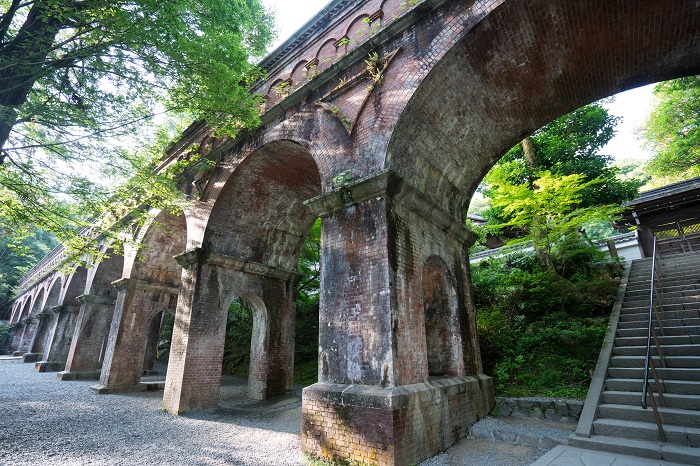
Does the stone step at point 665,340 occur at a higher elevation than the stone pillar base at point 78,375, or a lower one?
higher

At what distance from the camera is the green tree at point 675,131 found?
1548 cm

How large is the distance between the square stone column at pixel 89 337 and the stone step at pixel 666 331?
18485 mm

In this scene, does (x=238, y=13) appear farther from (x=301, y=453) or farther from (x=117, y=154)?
(x=301, y=453)

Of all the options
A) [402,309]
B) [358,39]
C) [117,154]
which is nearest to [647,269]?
[402,309]

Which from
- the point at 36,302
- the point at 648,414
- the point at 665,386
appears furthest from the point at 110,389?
the point at 36,302

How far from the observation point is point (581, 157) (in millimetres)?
13328

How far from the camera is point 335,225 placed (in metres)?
5.93

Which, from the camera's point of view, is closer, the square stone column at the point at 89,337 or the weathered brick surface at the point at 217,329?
the weathered brick surface at the point at 217,329

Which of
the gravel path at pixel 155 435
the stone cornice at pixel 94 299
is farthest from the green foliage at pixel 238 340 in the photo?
the gravel path at pixel 155 435

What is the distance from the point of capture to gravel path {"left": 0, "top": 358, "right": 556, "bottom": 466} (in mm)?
4871

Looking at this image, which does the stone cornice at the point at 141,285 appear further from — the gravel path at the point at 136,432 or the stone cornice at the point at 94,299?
the stone cornice at the point at 94,299

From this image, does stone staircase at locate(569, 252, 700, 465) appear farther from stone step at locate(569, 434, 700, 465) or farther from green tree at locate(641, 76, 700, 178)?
green tree at locate(641, 76, 700, 178)

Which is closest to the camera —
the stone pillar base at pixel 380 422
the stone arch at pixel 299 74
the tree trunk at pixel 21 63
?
the stone pillar base at pixel 380 422

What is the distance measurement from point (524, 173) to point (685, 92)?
34.0ft
